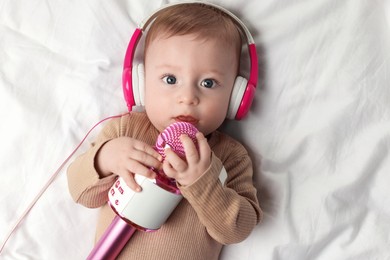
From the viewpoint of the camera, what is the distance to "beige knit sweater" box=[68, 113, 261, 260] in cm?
102

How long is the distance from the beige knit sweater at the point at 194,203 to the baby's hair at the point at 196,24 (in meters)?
0.20

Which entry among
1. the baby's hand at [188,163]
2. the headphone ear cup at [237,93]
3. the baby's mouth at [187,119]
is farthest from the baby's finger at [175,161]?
the headphone ear cup at [237,93]

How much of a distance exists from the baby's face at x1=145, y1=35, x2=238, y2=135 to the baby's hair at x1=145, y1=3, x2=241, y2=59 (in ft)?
0.05

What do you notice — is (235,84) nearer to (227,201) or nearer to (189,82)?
(189,82)

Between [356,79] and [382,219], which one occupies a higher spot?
[356,79]

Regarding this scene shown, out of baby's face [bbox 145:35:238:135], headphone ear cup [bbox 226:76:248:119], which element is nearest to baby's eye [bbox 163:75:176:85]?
baby's face [bbox 145:35:238:135]

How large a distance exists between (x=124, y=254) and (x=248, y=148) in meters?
0.38

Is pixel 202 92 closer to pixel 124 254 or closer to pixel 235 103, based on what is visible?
pixel 235 103

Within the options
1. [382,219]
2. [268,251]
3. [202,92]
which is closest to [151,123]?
[202,92]

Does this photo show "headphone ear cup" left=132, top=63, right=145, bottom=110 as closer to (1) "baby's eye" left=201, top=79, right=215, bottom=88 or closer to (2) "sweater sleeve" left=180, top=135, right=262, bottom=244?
(1) "baby's eye" left=201, top=79, right=215, bottom=88

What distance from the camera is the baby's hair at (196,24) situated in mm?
1135

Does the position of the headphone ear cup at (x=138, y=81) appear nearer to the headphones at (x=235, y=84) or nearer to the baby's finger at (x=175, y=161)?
the headphones at (x=235, y=84)

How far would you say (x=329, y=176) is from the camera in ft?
3.85

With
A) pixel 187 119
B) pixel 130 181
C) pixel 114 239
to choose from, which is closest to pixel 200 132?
pixel 187 119
